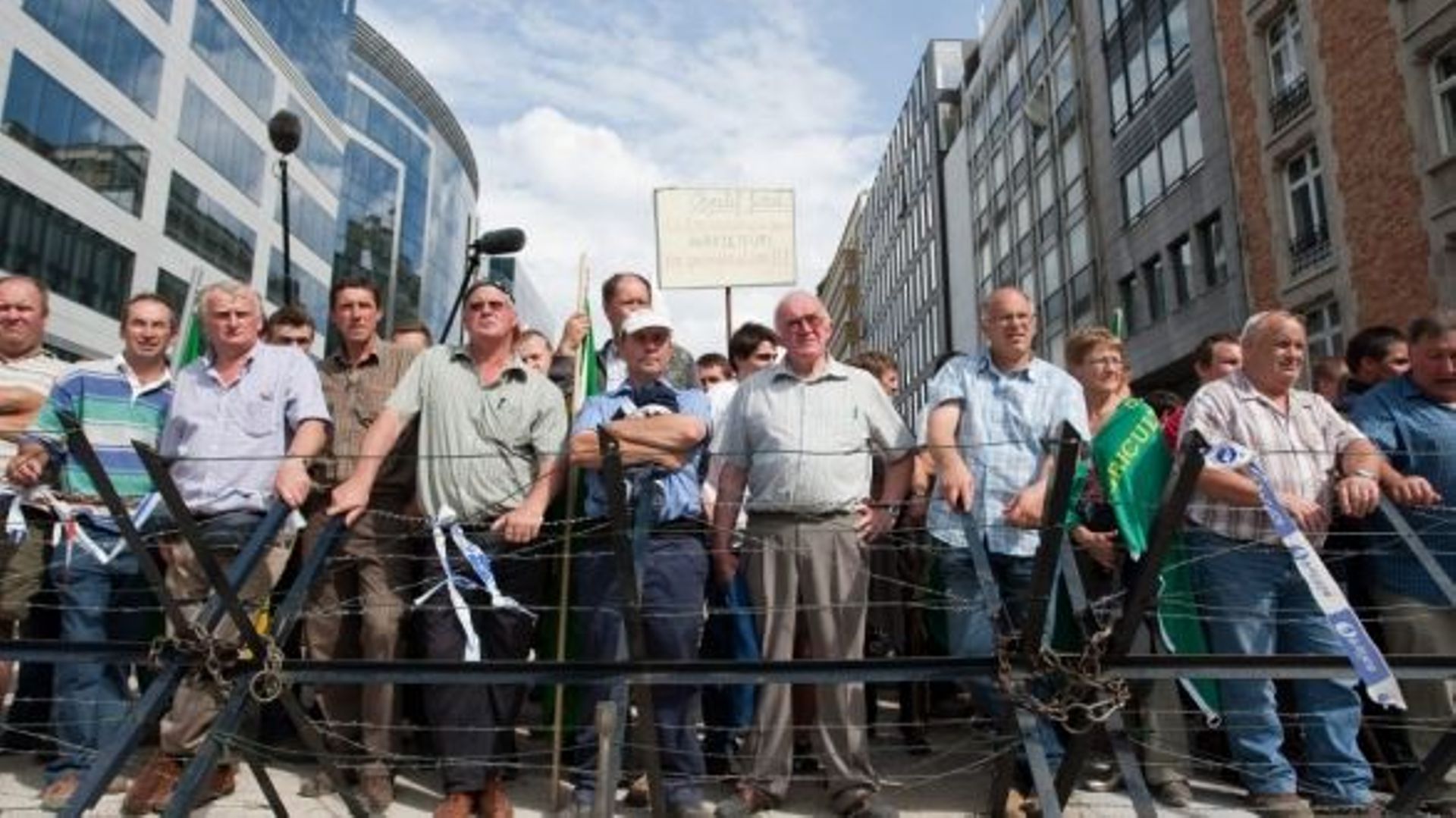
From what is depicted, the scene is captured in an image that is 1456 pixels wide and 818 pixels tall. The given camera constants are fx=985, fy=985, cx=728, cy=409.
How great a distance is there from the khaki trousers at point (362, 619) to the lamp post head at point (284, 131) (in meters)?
5.26

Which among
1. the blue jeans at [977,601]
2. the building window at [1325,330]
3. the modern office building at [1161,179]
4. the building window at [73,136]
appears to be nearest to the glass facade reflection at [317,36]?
the building window at [73,136]

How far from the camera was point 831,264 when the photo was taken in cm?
7556

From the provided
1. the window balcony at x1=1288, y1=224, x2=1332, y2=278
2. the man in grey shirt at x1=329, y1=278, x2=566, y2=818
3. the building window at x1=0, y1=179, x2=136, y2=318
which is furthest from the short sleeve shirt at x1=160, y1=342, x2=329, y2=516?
the building window at x1=0, y1=179, x2=136, y2=318

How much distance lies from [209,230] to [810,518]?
29.6 m

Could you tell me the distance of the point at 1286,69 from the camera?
17.3 meters

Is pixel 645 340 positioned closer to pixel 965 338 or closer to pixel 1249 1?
pixel 1249 1

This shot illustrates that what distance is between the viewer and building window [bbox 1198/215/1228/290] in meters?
19.6

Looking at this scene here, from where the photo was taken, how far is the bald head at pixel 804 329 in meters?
3.63

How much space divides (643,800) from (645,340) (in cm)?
165

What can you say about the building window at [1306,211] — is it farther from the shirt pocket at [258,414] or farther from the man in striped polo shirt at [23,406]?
the man in striped polo shirt at [23,406]

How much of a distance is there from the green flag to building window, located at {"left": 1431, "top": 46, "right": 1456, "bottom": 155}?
12903 millimetres

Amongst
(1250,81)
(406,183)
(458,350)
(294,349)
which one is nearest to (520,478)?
(458,350)

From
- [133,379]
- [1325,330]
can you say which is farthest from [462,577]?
[1325,330]

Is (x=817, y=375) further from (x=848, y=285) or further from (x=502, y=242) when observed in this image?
(x=848, y=285)
